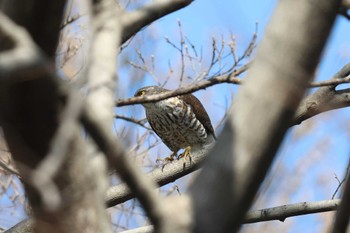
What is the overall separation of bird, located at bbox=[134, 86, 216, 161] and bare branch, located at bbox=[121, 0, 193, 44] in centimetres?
303

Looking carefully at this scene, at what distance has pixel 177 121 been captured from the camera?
700cm

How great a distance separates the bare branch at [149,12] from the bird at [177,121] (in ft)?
9.93

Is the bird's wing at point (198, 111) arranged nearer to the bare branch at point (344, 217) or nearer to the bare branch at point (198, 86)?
the bare branch at point (198, 86)

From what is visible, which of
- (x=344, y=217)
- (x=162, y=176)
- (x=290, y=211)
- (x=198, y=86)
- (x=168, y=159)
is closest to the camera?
(x=344, y=217)

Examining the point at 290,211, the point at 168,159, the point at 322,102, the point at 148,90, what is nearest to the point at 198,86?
the point at 290,211

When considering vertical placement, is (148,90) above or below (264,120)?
below

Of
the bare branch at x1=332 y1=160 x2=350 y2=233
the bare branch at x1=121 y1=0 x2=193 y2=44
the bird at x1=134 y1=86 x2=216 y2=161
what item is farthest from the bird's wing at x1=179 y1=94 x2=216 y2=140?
the bare branch at x1=332 y1=160 x2=350 y2=233

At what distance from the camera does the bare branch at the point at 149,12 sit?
8.26 feet

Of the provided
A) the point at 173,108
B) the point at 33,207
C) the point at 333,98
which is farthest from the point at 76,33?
the point at 33,207

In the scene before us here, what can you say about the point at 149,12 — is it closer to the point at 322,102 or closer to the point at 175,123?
the point at 322,102

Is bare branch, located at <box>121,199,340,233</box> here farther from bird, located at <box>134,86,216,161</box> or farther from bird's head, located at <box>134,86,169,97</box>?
bird's head, located at <box>134,86,169,97</box>

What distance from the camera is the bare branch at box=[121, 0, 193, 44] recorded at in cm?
252

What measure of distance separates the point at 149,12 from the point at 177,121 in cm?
420

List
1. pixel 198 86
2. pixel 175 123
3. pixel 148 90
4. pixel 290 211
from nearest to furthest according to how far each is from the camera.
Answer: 1. pixel 198 86
2. pixel 290 211
3. pixel 175 123
4. pixel 148 90
